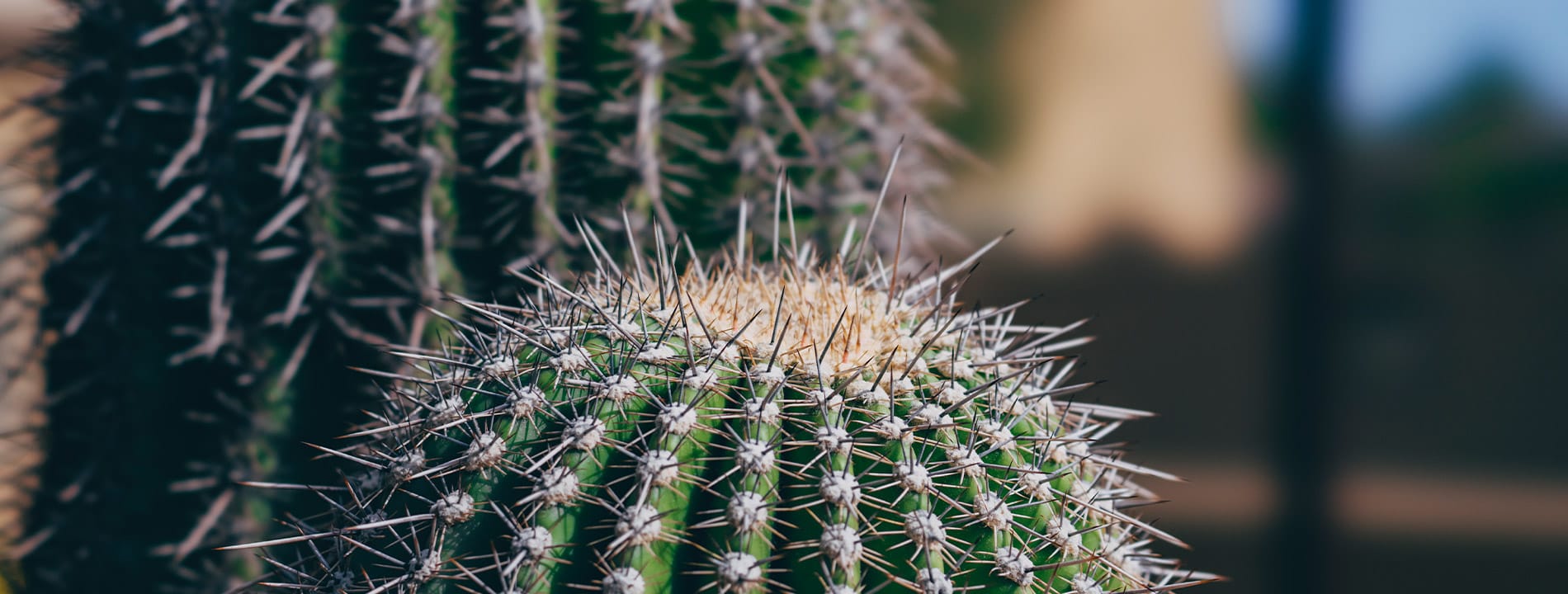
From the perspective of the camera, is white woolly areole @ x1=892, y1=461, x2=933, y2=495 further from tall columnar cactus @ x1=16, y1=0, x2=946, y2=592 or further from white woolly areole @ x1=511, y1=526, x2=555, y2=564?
tall columnar cactus @ x1=16, y1=0, x2=946, y2=592

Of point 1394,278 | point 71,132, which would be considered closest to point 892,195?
point 71,132

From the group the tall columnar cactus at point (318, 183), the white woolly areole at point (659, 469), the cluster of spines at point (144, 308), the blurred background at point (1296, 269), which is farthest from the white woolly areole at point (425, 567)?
the blurred background at point (1296, 269)

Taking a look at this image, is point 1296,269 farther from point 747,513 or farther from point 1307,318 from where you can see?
point 747,513

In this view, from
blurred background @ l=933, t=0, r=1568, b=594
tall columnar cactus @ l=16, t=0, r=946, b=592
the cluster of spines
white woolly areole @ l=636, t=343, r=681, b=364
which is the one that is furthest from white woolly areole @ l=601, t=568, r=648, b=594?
blurred background @ l=933, t=0, r=1568, b=594

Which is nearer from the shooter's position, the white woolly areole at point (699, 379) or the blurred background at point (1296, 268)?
the white woolly areole at point (699, 379)

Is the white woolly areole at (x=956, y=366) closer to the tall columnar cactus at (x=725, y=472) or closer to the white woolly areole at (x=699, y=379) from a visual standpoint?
the tall columnar cactus at (x=725, y=472)

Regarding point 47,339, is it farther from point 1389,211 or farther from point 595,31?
point 1389,211
